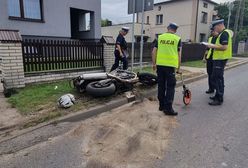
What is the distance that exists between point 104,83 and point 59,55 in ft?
8.17

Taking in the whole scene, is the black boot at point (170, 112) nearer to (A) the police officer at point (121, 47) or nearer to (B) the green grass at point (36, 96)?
(B) the green grass at point (36, 96)

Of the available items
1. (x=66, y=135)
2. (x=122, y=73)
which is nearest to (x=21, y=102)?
(x=66, y=135)

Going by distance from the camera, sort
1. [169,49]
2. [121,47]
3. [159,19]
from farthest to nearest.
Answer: [159,19], [121,47], [169,49]

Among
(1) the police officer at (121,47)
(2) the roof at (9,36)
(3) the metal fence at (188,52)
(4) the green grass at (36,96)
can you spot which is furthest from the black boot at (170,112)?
(3) the metal fence at (188,52)

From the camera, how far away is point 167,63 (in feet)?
14.4

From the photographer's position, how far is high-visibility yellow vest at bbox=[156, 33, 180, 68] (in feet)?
14.2

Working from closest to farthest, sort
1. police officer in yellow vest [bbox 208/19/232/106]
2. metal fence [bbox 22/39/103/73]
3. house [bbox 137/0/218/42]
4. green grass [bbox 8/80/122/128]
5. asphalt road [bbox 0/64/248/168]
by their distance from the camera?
asphalt road [bbox 0/64/248/168]
green grass [bbox 8/80/122/128]
police officer in yellow vest [bbox 208/19/232/106]
metal fence [bbox 22/39/103/73]
house [bbox 137/0/218/42]

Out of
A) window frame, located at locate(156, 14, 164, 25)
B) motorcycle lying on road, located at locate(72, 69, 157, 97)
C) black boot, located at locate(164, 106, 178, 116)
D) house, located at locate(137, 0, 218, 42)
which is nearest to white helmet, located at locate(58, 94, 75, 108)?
motorcycle lying on road, located at locate(72, 69, 157, 97)

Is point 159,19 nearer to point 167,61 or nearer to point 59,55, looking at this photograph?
point 59,55

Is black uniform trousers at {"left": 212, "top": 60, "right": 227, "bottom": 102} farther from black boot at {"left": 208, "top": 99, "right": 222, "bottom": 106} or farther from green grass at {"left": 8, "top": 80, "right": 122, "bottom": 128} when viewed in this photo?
green grass at {"left": 8, "top": 80, "right": 122, "bottom": 128}

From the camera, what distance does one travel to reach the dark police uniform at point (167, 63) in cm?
435

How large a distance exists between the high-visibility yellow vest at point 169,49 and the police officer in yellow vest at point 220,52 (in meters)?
1.26

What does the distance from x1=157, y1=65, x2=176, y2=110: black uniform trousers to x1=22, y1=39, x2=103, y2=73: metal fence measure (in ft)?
12.1

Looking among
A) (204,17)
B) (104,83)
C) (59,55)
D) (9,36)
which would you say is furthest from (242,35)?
(9,36)
